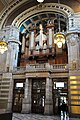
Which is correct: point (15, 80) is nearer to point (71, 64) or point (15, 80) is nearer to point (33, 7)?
point (71, 64)

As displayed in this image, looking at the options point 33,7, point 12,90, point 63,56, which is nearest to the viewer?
point 12,90

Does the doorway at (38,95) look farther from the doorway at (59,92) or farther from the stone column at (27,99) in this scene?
the doorway at (59,92)

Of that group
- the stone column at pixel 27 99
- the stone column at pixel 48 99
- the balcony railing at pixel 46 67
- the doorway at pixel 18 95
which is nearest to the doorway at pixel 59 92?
the stone column at pixel 48 99

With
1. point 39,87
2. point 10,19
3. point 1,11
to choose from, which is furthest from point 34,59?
point 1,11

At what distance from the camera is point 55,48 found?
16359 mm

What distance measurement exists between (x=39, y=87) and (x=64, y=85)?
2.45 meters

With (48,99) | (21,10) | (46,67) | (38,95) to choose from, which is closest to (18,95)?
(38,95)

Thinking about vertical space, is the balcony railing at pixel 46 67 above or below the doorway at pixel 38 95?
above

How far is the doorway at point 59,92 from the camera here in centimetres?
1370

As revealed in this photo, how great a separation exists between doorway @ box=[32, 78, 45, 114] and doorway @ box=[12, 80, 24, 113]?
127 cm

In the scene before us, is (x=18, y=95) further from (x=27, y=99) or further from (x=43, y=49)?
(x=43, y=49)

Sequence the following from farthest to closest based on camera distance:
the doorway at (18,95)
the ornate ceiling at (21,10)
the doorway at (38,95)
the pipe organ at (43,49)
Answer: the ornate ceiling at (21,10) < the pipe organ at (43,49) < the doorway at (18,95) < the doorway at (38,95)

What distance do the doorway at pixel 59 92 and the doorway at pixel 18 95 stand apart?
3.33m

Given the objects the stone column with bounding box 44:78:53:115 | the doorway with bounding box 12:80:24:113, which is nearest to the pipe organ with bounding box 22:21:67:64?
the stone column with bounding box 44:78:53:115
